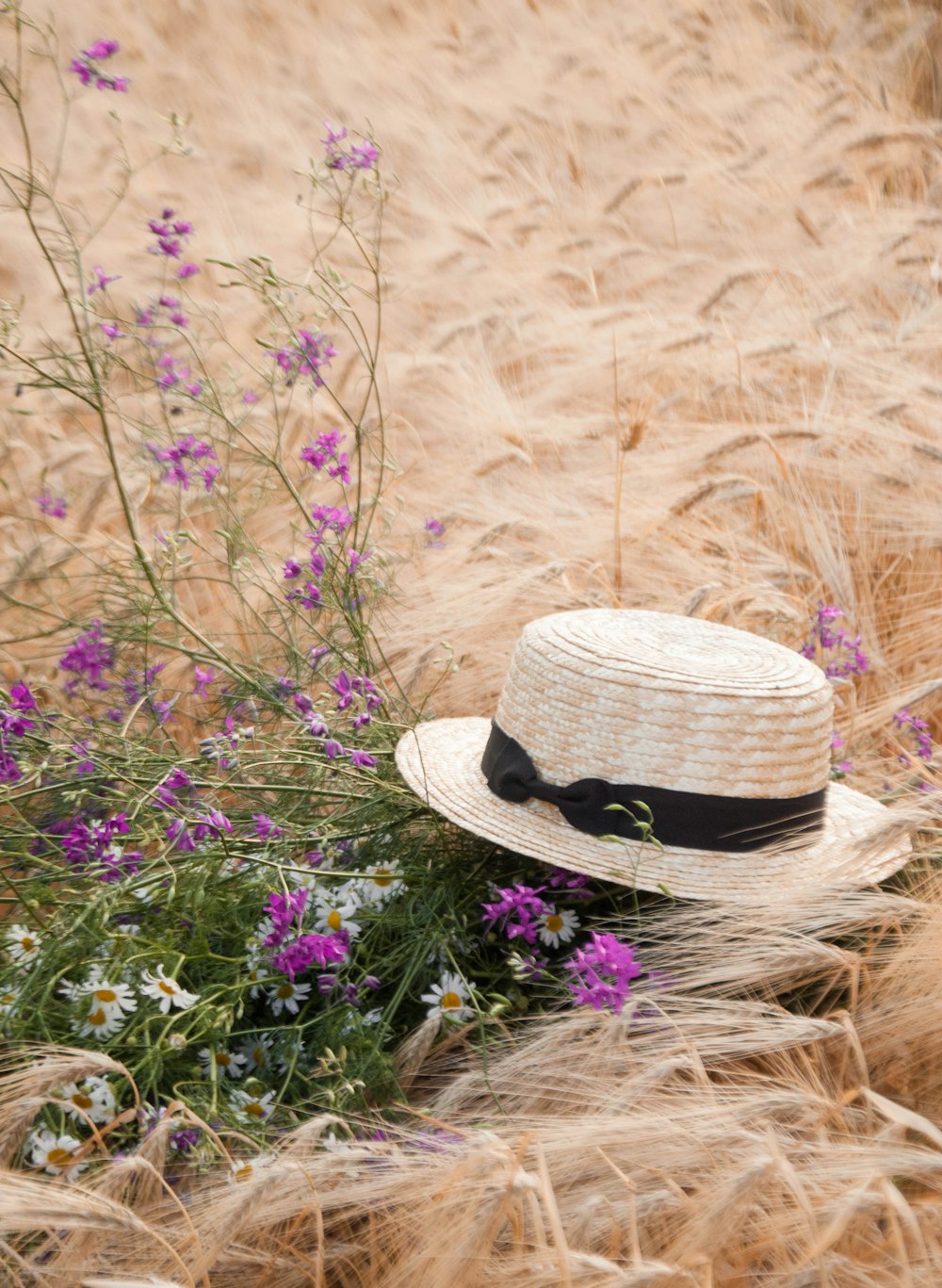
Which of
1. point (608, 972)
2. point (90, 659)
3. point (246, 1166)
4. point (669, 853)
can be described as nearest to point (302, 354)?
point (90, 659)

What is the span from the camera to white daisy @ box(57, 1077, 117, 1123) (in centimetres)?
115

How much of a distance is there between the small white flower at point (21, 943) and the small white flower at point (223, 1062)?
27 centimetres

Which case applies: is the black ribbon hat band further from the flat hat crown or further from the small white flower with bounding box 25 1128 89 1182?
the small white flower with bounding box 25 1128 89 1182

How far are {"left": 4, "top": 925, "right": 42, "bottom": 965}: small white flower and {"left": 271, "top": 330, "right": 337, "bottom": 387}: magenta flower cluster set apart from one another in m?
0.89

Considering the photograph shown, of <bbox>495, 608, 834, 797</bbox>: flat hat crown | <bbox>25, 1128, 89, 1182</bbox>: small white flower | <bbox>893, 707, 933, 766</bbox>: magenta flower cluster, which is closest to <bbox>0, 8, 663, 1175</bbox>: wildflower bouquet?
<bbox>25, 1128, 89, 1182</bbox>: small white flower

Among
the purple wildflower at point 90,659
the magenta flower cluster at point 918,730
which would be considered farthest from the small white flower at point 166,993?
the magenta flower cluster at point 918,730

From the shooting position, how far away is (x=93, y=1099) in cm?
117

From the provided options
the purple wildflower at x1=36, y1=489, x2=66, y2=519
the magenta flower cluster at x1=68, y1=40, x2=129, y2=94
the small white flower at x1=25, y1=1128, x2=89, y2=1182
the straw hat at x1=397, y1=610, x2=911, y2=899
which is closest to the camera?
the small white flower at x1=25, y1=1128, x2=89, y2=1182

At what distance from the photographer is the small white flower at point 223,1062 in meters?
1.25

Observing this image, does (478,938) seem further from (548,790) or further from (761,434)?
(761,434)

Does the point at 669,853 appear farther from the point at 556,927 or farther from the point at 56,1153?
the point at 56,1153

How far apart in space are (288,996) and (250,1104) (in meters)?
0.16

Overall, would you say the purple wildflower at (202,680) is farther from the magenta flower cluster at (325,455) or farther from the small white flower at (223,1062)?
the small white flower at (223,1062)

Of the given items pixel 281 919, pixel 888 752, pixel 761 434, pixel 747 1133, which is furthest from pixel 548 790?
pixel 761 434
